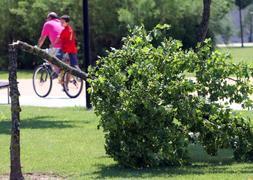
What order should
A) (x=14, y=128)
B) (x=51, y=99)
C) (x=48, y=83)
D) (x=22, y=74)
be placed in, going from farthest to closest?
(x=22, y=74) → (x=48, y=83) → (x=51, y=99) → (x=14, y=128)

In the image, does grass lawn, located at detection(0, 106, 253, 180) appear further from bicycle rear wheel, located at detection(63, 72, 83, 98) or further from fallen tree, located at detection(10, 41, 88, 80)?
bicycle rear wheel, located at detection(63, 72, 83, 98)

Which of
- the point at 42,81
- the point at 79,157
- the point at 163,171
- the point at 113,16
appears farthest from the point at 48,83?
the point at 113,16

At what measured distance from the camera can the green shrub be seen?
8.45 m

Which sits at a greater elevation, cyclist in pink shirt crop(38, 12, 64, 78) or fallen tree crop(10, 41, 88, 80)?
cyclist in pink shirt crop(38, 12, 64, 78)

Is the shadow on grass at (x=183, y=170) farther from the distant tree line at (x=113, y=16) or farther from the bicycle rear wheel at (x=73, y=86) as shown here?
the distant tree line at (x=113, y=16)

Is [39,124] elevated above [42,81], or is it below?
below

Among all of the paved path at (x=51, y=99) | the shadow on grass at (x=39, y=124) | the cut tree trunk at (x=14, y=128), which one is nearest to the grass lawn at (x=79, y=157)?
the shadow on grass at (x=39, y=124)

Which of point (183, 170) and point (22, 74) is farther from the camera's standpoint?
point (22, 74)

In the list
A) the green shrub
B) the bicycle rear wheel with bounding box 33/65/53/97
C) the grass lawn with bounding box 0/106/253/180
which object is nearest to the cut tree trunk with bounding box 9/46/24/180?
the grass lawn with bounding box 0/106/253/180

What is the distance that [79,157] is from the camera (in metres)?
9.43

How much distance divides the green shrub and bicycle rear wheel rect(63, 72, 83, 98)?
27.3 ft

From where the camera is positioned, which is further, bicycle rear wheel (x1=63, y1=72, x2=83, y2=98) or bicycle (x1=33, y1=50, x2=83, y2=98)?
bicycle (x1=33, y1=50, x2=83, y2=98)

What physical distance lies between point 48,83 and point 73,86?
0.59 meters

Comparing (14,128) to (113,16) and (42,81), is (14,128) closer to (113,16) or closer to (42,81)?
(42,81)
